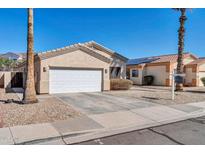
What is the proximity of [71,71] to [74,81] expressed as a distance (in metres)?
0.84

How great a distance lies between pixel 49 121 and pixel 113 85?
11.2 metres

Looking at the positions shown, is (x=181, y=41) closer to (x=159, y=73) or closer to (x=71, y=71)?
(x=159, y=73)

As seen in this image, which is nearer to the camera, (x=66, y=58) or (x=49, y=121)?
(x=49, y=121)

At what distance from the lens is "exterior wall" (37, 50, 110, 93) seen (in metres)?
14.0

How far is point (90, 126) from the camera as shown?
21.0ft

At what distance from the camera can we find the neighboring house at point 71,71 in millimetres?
14172

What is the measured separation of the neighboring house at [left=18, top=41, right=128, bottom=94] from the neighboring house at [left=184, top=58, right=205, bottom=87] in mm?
13547

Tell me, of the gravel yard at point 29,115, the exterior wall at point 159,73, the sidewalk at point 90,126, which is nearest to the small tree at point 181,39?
the exterior wall at point 159,73

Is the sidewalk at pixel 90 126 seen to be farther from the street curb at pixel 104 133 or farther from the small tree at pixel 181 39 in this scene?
the small tree at pixel 181 39

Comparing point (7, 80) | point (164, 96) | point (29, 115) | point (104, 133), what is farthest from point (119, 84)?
point (104, 133)

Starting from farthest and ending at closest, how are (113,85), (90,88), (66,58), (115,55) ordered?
(115,55)
(113,85)
(90,88)
(66,58)
